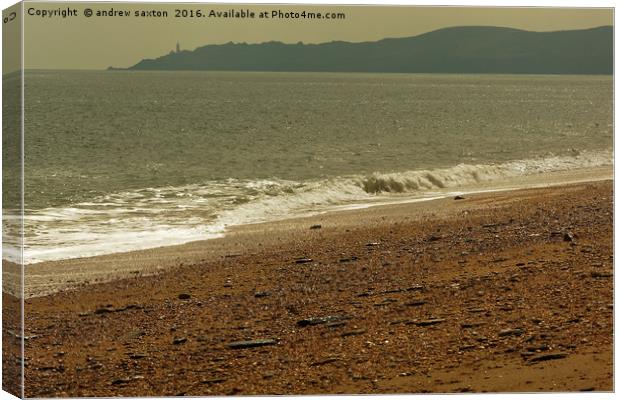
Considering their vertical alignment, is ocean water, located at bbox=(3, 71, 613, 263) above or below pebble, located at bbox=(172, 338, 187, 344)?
above

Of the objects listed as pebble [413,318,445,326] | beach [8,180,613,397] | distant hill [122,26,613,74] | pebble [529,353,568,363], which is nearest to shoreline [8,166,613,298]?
beach [8,180,613,397]

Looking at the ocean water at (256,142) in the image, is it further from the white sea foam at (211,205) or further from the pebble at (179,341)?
the pebble at (179,341)

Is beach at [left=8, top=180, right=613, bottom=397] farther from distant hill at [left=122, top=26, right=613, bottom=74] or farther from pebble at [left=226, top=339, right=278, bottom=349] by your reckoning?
distant hill at [left=122, top=26, right=613, bottom=74]

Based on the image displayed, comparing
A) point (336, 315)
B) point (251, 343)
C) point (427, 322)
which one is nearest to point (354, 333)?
point (336, 315)

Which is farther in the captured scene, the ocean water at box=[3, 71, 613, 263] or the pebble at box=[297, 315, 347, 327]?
the ocean water at box=[3, 71, 613, 263]

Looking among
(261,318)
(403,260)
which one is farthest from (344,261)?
(261,318)

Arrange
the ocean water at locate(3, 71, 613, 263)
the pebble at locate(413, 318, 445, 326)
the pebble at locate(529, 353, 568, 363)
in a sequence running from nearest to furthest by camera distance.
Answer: the pebble at locate(529, 353, 568, 363), the pebble at locate(413, 318, 445, 326), the ocean water at locate(3, 71, 613, 263)

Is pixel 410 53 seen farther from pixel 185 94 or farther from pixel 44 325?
pixel 44 325
